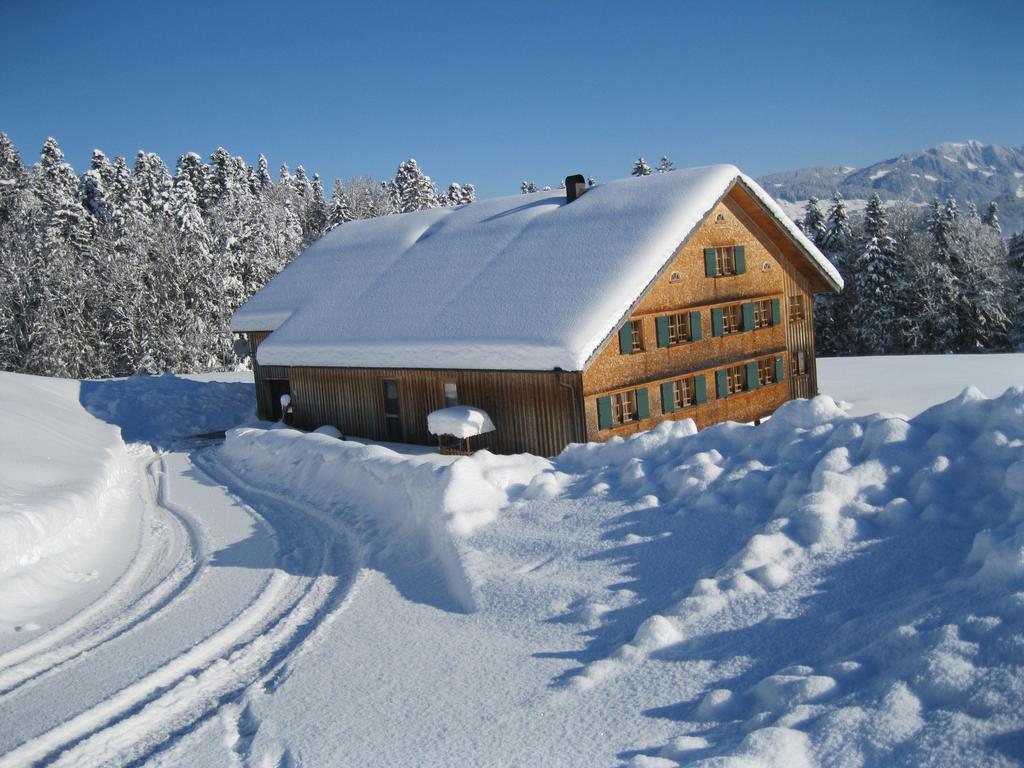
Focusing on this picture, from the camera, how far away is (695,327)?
2230cm

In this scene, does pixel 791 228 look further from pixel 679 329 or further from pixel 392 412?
pixel 392 412

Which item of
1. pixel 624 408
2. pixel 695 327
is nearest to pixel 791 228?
pixel 695 327

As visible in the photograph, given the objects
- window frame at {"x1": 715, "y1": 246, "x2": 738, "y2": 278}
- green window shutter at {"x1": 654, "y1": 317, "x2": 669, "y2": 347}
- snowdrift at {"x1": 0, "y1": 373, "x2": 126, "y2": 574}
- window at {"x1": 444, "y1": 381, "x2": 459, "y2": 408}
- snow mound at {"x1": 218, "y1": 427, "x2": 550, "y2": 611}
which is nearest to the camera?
snow mound at {"x1": 218, "y1": 427, "x2": 550, "y2": 611}

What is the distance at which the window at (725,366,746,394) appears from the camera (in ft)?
77.2

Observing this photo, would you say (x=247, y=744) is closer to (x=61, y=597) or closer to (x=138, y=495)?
(x=61, y=597)

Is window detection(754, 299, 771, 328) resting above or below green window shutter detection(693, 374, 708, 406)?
above

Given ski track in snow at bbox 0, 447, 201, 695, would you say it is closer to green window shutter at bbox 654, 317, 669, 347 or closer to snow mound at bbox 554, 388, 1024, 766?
snow mound at bbox 554, 388, 1024, 766

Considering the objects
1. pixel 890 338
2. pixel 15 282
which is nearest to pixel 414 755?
pixel 890 338

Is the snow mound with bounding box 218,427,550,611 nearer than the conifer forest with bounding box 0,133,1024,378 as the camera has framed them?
Yes

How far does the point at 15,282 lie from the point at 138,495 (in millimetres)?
41259

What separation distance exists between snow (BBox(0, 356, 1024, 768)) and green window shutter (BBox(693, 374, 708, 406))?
1047cm

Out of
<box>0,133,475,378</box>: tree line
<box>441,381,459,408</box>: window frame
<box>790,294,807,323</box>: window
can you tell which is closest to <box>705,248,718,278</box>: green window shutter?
<box>790,294,807,323</box>: window

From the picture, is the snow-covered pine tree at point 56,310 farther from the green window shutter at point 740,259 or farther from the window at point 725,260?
the green window shutter at point 740,259

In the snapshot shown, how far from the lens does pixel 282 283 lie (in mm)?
31750
